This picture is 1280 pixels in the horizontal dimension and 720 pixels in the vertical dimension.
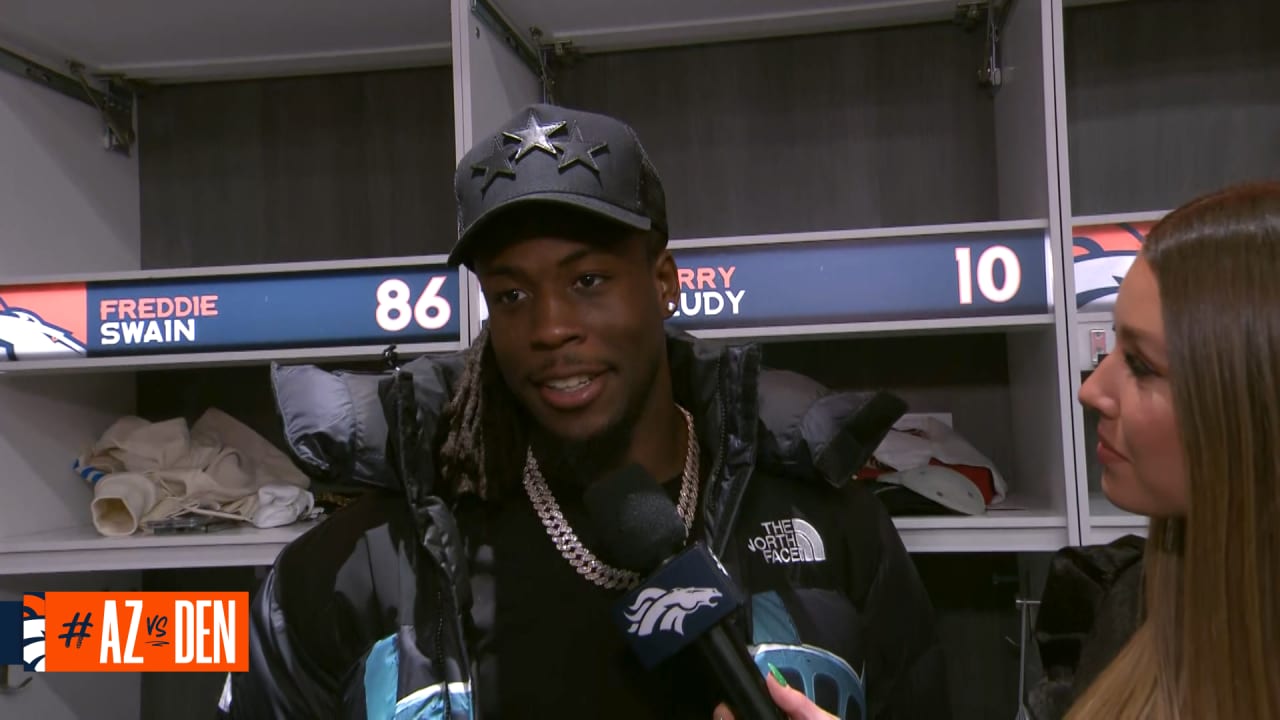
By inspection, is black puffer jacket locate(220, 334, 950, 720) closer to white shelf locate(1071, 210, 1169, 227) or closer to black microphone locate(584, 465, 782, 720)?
black microphone locate(584, 465, 782, 720)

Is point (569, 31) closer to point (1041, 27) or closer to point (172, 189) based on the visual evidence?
point (1041, 27)

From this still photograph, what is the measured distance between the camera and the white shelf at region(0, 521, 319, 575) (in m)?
1.47

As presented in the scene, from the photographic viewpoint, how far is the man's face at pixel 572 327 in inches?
31.3

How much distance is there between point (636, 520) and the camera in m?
0.69

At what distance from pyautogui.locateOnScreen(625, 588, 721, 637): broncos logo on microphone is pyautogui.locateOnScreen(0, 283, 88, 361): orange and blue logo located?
1.30 metres

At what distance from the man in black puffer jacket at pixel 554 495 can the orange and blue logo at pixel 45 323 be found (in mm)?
874

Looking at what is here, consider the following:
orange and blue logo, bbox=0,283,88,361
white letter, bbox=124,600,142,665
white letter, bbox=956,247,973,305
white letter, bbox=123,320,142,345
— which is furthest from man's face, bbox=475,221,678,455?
white letter, bbox=124,600,142,665

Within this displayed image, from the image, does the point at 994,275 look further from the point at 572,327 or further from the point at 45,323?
the point at 45,323

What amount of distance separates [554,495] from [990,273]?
83cm

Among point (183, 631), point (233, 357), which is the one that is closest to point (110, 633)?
point (183, 631)

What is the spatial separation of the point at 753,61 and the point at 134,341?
4.37 ft

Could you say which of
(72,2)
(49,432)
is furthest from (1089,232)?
(49,432)

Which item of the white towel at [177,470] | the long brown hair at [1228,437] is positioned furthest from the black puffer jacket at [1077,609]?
the white towel at [177,470]

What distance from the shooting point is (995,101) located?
69.2 inches
